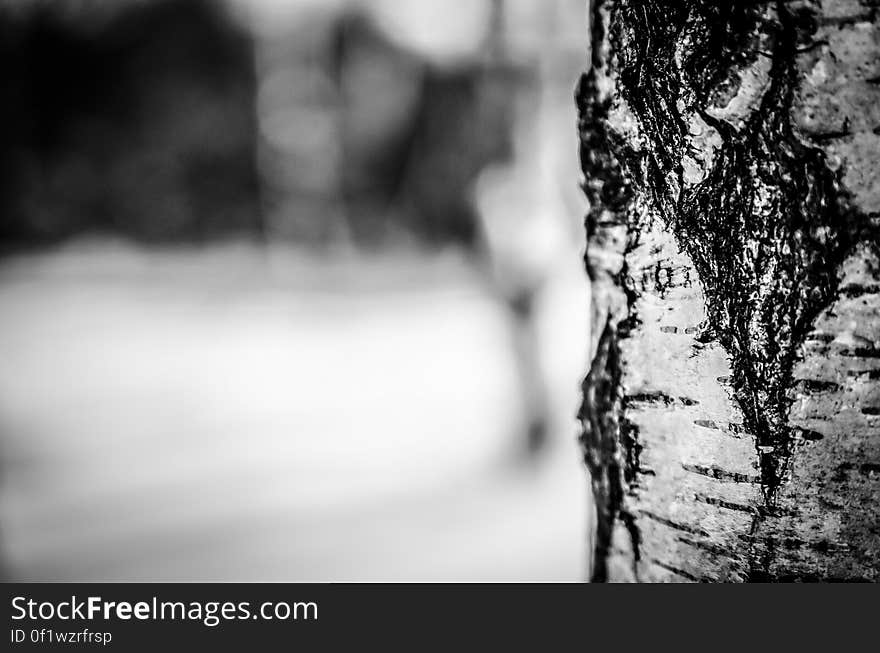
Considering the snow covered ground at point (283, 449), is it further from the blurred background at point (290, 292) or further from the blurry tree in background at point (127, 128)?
the blurry tree in background at point (127, 128)

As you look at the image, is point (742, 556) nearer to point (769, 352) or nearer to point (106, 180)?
point (769, 352)

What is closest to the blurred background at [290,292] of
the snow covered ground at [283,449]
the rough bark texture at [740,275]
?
the snow covered ground at [283,449]

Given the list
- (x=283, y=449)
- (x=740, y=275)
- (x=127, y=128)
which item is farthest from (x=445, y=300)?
(x=740, y=275)

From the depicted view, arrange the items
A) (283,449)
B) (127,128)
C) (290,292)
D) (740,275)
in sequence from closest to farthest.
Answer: (740,275)
(283,449)
(290,292)
(127,128)

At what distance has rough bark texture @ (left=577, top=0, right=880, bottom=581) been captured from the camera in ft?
1.77

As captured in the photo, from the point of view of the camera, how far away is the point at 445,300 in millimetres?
9828

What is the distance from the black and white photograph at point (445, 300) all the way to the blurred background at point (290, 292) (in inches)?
1.2

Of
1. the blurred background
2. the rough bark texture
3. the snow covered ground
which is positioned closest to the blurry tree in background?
the blurred background

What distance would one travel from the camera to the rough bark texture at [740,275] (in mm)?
540

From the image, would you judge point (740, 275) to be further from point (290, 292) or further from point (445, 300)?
point (290, 292)

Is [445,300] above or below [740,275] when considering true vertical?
above

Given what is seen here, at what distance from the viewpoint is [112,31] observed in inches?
432

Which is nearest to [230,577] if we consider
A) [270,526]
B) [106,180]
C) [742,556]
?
[270,526]

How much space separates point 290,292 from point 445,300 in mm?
2802
